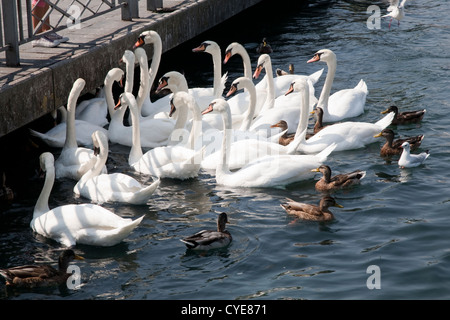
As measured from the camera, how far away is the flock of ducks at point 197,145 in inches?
349

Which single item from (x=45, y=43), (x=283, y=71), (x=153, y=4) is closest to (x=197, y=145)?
(x=45, y=43)

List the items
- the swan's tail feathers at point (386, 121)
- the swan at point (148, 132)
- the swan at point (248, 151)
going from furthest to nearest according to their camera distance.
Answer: the swan at point (148, 132) < the swan's tail feathers at point (386, 121) < the swan at point (248, 151)

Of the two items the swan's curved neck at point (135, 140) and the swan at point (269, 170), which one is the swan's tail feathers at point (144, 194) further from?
the swan's curved neck at point (135, 140)

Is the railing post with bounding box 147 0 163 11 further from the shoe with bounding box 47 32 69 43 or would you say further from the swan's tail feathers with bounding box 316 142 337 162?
the swan's tail feathers with bounding box 316 142 337 162

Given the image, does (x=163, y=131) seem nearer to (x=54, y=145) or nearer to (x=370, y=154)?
(x=54, y=145)

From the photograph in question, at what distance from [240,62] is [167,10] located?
225 centimetres

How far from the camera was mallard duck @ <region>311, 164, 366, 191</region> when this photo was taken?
33.5 feet

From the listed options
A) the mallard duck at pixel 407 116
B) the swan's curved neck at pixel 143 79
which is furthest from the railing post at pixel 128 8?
the mallard duck at pixel 407 116

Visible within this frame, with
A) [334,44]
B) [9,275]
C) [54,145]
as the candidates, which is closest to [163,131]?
[54,145]

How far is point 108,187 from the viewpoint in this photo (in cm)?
1011

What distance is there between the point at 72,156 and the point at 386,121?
464cm

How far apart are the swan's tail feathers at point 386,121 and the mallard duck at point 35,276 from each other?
230 inches

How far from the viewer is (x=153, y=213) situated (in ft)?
32.1

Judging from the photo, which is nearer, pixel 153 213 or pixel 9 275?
pixel 9 275
